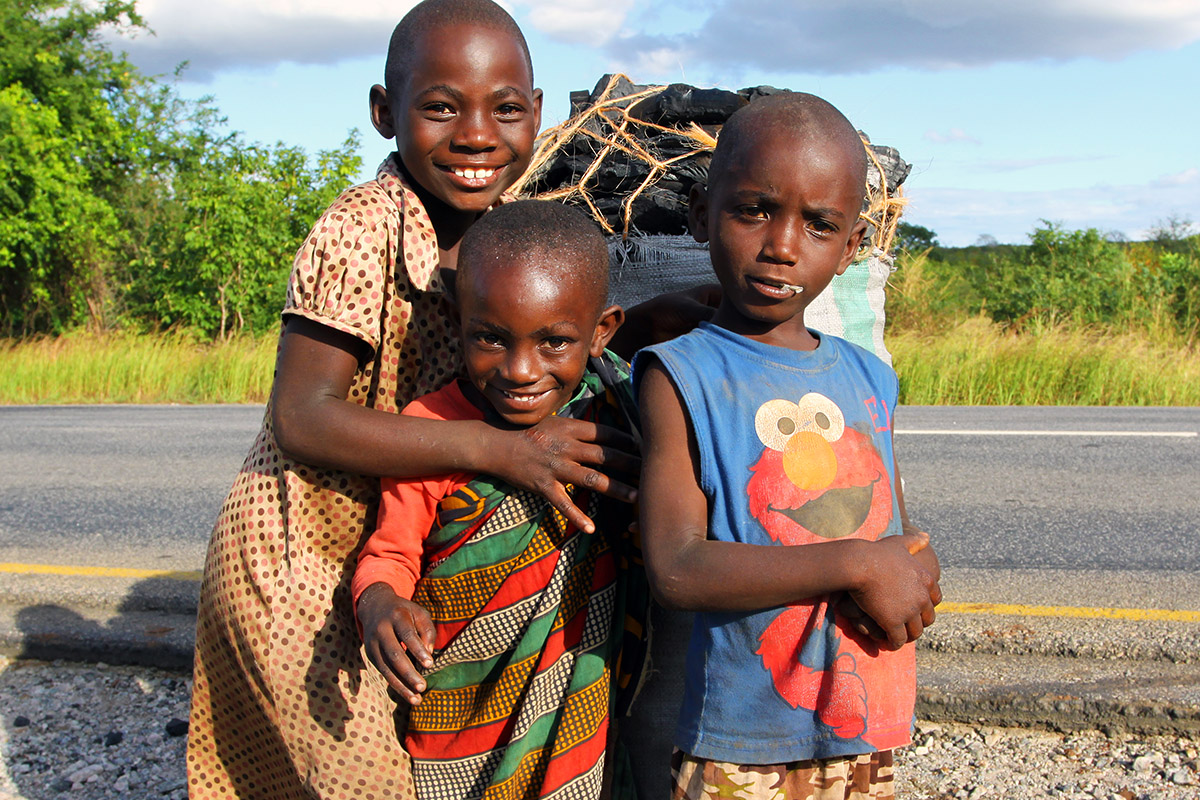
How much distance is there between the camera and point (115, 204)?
23.9 meters

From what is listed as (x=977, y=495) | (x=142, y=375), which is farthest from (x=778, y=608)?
(x=142, y=375)

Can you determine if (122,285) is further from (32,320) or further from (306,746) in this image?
(306,746)

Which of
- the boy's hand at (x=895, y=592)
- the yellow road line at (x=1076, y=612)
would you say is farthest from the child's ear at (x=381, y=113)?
the yellow road line at (x=1076, y=612)

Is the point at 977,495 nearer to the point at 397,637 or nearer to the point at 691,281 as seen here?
the point at 691,281

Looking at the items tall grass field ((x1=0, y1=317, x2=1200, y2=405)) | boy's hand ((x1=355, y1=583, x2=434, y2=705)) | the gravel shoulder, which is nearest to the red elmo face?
boy's hand ((x1=355, y1=583, x2=434, y2=705))

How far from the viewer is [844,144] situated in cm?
171

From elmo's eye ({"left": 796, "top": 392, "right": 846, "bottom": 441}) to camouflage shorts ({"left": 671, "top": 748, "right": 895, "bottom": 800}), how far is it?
558mm

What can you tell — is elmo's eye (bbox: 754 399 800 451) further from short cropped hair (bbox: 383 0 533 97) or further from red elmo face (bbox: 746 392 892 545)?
short cropped hair (bbox: 383 0 533 97)

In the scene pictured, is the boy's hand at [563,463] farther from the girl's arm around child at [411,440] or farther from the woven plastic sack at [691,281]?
the woven plastic sack at [691,281]

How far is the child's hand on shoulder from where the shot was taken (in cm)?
156

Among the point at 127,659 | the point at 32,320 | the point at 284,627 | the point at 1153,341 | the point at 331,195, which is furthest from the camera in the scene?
the point at 32,320

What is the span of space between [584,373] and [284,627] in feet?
2.51

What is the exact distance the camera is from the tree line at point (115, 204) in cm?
1741

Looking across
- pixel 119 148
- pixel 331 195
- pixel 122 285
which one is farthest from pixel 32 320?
pixel 331 195
